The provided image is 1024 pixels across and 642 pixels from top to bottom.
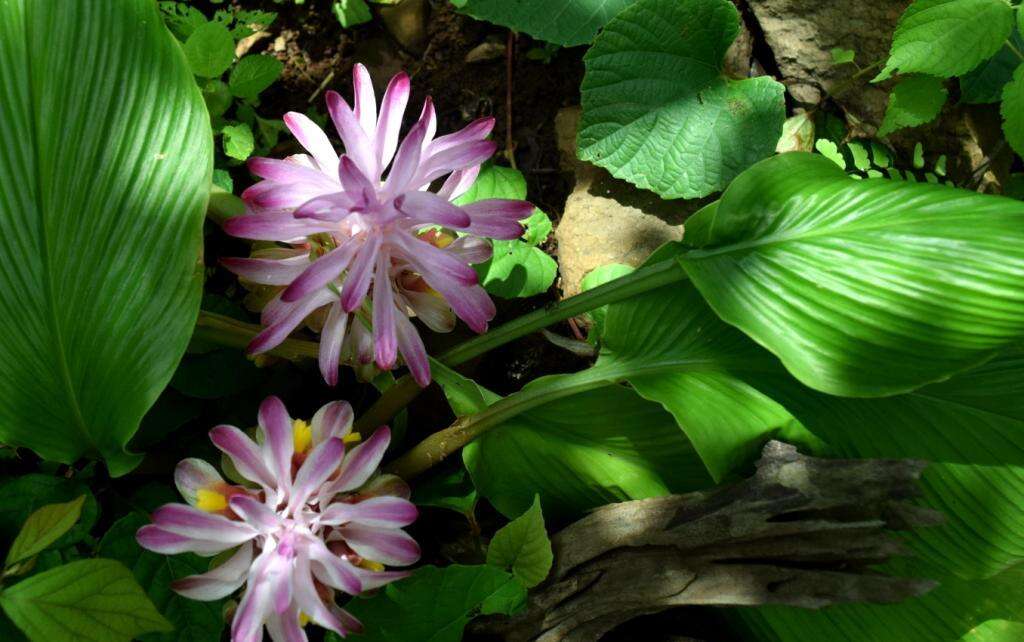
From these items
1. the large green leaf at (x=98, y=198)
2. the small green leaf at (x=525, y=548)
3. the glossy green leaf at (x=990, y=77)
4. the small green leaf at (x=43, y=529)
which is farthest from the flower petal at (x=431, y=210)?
the glossy green leaf at (x=990, y=77)

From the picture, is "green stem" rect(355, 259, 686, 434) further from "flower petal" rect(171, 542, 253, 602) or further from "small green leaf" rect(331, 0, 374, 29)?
"small green leaf" rect(331, 0, 374, 29)

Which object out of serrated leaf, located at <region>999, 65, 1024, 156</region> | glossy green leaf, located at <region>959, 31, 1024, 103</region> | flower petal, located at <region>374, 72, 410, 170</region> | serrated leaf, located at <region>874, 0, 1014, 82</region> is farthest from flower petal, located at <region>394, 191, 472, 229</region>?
glossy green leaf, located at <region>959, 31, 1024, 103</region>

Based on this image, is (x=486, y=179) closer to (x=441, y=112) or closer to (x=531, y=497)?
(x=441, y=112)

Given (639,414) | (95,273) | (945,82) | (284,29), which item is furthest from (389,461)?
(945,82)

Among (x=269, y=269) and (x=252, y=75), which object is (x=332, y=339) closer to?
(x=269, y=269)

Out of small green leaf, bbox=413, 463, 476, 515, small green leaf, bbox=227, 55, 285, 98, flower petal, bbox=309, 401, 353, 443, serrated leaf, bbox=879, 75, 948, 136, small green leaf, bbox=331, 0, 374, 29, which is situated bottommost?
small green leaf, bbox=413, 463, 476, 515

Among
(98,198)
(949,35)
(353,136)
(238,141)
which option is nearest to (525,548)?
(353,136)
